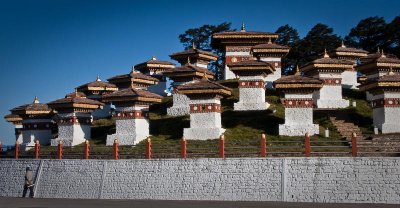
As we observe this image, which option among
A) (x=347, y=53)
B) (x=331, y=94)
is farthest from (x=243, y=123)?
(x=347, y=53)

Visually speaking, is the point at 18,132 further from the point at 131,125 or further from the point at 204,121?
the point at 204,121

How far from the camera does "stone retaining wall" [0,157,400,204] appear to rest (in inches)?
828

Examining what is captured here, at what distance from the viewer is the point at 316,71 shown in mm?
38469

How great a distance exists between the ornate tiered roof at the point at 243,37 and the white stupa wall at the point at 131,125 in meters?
16.6

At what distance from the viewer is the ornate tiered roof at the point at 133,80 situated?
43.8 metres

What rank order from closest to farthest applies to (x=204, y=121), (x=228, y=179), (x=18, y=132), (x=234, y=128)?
(x=228, y=179) < (x=204, y=121) < (x=234, y=128) < (x=18, y=132)

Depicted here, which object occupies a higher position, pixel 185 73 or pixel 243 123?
pixel 185 73

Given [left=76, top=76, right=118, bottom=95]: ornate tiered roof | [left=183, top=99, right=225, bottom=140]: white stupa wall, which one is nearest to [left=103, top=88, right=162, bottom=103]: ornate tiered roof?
[left=183, top=99, right=225, bottom=140]: white stupa wall

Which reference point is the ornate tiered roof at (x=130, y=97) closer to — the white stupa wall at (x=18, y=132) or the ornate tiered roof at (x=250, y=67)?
the ornate tiered roof at (x=250, y=67)

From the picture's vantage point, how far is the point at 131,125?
32250 millimetres

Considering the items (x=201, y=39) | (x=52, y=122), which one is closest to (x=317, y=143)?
(x=52, y=122)

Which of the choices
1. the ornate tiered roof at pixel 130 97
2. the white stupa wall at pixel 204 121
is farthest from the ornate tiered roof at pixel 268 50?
the ornate tiered roof at pixel 130 97

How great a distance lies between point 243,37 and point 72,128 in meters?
20.4

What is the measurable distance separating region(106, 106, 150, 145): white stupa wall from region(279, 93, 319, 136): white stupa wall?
9.53m
